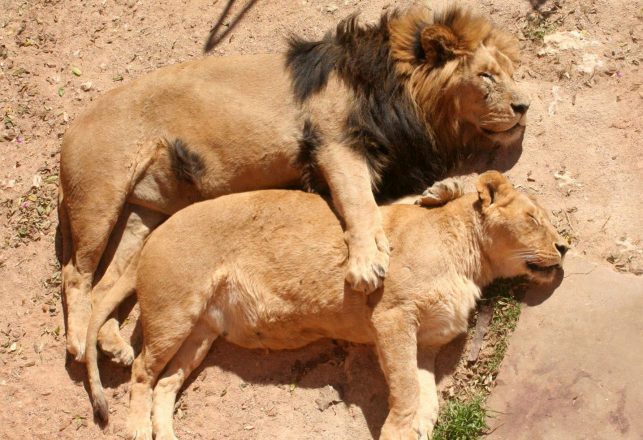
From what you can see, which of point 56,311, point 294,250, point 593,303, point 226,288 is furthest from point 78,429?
point 593,303

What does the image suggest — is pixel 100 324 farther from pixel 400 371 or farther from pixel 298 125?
pixel 400 371

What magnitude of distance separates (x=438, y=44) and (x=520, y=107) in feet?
2.34

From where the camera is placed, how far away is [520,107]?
19.7 feet

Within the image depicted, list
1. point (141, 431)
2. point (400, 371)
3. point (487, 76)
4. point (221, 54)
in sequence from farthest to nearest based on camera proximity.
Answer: point (221, 54), point (487, 76), point (141, 431), point (400, 371)

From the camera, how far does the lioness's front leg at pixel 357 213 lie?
5.48m

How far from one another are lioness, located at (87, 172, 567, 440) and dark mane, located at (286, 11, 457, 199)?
1.32ft

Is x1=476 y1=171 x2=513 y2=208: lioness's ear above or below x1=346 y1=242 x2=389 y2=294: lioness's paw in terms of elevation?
above

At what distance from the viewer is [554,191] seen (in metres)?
6.14

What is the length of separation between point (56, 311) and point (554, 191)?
380 cm

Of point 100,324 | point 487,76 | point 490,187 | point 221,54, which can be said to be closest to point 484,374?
point 490,187

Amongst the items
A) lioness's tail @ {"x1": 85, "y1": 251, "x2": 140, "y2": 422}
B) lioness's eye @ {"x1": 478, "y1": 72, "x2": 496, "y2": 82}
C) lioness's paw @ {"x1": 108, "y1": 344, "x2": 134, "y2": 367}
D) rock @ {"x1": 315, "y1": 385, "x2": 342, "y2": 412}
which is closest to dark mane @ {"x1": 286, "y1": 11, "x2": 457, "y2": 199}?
lioness's eye @ {"x1": 478, "y1": 72, "x2": 496, "y2": 82}

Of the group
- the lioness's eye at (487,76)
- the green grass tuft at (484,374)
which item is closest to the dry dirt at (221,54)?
the green grass tuft at (484,374)

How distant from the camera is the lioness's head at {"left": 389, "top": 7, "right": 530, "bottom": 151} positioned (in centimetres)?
601

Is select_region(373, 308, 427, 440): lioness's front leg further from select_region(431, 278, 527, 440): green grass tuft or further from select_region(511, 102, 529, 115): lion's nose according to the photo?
select_region(511, 102, 529, 115): lion's nose
